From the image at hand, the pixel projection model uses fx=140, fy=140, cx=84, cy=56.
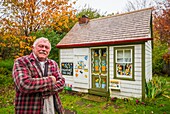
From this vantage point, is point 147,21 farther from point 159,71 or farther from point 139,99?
point 159,71

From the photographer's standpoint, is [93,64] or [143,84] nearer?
[143,84]

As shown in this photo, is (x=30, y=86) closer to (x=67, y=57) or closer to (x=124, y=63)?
(x=124, y=63)

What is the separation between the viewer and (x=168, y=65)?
39.4 ft

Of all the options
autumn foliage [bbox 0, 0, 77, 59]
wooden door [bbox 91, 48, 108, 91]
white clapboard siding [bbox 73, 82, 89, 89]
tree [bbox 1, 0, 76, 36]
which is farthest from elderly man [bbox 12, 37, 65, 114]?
tree [bbox 1, 0, 76, 36]

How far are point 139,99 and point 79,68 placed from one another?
122 inches

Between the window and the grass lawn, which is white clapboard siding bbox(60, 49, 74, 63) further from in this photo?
the window

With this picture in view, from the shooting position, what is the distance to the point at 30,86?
1635mm

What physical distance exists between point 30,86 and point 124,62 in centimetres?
467

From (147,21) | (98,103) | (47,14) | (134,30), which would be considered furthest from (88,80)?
(47,14)

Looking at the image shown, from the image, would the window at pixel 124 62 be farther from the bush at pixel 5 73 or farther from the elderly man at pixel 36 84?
the bush at pixel 5 73

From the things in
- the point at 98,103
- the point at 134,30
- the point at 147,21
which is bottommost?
the point at 98,103

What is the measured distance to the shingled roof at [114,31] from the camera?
5.63 m

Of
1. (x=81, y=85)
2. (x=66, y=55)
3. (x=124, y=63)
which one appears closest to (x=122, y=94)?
(x=124, y=63)

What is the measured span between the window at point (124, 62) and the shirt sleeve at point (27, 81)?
441cm
